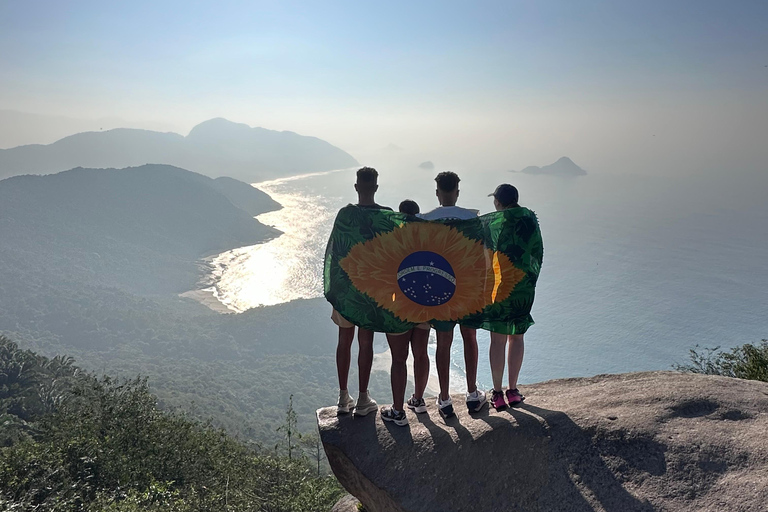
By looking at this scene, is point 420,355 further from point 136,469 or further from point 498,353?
point 136,469

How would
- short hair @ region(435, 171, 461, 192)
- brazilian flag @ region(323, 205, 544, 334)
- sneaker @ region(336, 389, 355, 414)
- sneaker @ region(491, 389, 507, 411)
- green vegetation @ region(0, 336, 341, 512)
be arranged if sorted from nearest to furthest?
short hair @ region(435, 171, 461, 192), brazilian flag @ region(323, 205, 544, 334), sneaker @ region(491, 389, 507, 411), sneaker @ region(336, 389, 355, 414), green vegetation @ region(0, 336, 341, 512)

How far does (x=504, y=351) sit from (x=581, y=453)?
1394 millimetres

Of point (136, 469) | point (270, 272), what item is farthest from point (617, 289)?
point (136, 469)

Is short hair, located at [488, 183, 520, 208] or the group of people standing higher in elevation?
short hair, located at [488, 183, 520, 208]

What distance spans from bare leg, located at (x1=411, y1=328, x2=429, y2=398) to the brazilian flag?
5.3 inches

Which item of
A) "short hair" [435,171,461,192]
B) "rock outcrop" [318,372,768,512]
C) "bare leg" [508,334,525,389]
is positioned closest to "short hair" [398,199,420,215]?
"short hair" [435,171,461,192]

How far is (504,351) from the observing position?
5.77 m

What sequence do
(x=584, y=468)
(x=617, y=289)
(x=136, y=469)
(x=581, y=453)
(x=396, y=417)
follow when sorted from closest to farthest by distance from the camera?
(x=584, y=468) < (x=581, y=453) < (x=396, y=417) < (x=136, y=469) < (x=617, y=289)

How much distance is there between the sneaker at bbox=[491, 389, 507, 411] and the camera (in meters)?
5.81

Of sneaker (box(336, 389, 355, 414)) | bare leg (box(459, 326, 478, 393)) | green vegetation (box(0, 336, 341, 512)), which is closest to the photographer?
bare leg (box(459, 326, 478, 393))

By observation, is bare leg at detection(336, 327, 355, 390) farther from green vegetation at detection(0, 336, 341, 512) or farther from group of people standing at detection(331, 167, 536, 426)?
green vegetation at detection(0, 336, 341, 512)

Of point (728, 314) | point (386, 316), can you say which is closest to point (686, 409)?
point (386, 316)

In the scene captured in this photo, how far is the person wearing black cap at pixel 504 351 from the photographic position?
223 inches

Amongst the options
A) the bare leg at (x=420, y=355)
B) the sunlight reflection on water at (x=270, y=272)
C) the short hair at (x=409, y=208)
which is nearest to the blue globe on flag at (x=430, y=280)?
the bare leg at (x=420, y=355)
